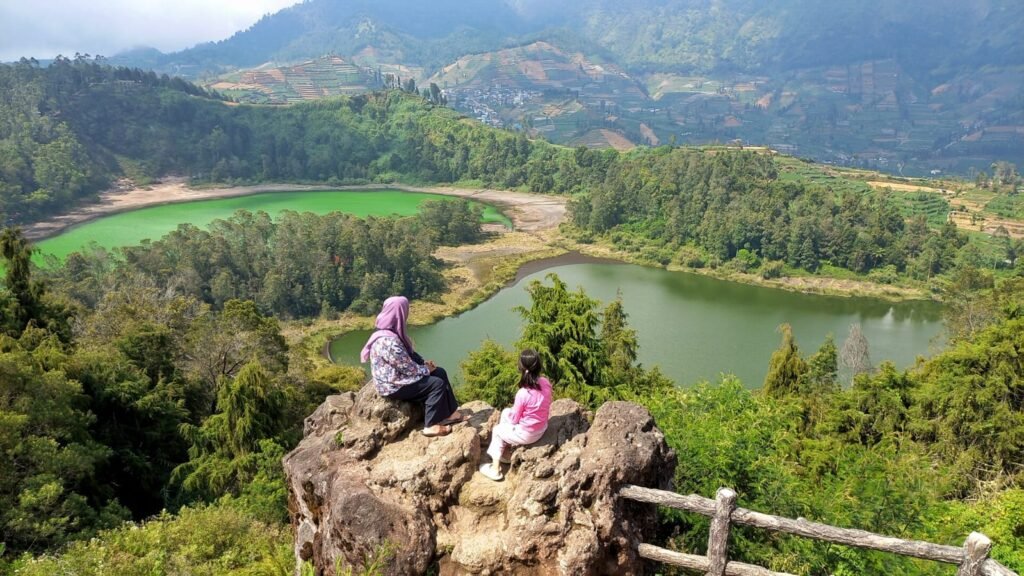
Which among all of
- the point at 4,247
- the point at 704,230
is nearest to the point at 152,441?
the point at 4,247

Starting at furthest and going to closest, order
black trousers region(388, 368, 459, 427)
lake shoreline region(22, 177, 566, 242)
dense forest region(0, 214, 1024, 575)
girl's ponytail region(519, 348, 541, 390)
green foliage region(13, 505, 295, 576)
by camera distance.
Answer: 1. lake shoreline region(22, 177, 566, 242)
2. dense forest region(0, 214, 1024, 575)
3. green foliage region(13, 505, 295, 576)
4. black trousers region(388, 368, 459, 427)
5. girl's ponytail region(519, 348, 541, 390)

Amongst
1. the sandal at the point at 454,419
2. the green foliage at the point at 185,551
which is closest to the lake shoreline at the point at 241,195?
the green foliage at the point at 185,551

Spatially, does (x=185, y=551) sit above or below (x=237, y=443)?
above

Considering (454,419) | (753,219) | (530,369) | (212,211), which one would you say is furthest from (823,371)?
(212,211)

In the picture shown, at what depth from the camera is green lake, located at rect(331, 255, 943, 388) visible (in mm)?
33406

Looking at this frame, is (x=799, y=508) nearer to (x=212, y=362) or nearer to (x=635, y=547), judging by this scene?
(x=635, y=547)

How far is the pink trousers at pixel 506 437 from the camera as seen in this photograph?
5.89 metres

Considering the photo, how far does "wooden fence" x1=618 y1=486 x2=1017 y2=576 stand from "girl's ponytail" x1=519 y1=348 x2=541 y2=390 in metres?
1.32

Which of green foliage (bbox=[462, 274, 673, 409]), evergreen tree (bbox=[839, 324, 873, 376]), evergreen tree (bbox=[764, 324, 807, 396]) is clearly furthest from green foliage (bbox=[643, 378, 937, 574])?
evergreen tree (bbox=[839, 324, 873, 376])

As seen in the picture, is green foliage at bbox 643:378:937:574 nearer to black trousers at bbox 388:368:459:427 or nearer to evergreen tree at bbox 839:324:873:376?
black trousers at bbox 388:368:459:427

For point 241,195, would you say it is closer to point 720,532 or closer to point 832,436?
point 832,436

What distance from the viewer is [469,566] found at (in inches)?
212

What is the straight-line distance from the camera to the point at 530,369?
18.9 ft

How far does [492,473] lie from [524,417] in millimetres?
683
